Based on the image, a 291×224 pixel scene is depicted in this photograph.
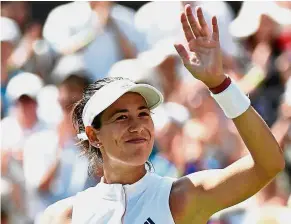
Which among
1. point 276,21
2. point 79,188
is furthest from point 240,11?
point 79,188

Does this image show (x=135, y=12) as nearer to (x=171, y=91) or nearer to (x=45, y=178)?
(x=171, y=91)

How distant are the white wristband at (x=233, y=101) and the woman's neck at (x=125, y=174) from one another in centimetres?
54

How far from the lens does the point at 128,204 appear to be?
3418mm

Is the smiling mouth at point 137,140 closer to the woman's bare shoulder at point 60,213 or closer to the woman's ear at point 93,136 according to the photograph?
the woman's ear at point 93,136

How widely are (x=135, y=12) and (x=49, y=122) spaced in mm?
1085

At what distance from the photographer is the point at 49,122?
6.30m

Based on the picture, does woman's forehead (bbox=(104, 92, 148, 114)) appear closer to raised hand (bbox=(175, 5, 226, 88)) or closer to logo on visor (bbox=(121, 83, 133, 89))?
logo on visor (bbox=(121, 83, 133, 89))

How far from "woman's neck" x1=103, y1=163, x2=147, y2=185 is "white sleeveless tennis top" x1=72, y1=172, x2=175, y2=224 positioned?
3 centimetres

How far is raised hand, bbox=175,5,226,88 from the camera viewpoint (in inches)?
120

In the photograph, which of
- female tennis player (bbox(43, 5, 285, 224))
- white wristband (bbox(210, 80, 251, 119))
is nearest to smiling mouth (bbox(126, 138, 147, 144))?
female tennis player (bbox(43, 5, 285, 224))

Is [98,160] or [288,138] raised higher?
[98,160]

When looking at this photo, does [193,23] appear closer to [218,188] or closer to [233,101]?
[233,101]

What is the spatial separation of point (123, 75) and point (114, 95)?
2608 mm

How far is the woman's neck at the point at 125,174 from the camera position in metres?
3.47
